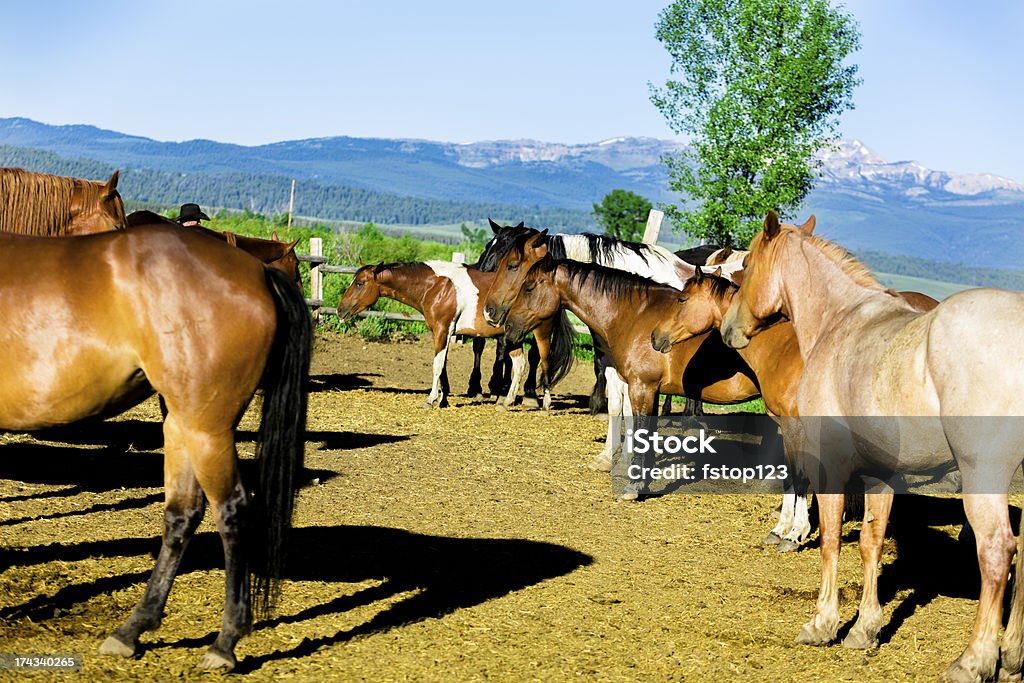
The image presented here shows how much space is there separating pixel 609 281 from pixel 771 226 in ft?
10.3

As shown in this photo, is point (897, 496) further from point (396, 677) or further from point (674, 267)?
point (396, 677)

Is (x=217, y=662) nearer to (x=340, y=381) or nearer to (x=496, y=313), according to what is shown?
(x=496, y=313)

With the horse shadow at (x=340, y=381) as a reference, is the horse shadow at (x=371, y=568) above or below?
above

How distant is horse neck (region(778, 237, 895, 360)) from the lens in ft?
16.3

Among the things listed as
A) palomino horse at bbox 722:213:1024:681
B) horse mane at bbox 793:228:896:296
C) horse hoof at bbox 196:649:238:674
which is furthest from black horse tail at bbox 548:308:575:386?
horse hoof at bbox 196:649:238:674

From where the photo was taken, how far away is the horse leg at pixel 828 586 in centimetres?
474

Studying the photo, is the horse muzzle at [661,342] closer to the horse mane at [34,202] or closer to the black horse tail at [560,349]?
the horse mane at [34,202]

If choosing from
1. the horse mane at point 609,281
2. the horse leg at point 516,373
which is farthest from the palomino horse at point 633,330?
the horse leg at point 516,373

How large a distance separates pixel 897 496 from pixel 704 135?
18004 millimetres

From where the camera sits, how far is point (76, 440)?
8852 millimetres

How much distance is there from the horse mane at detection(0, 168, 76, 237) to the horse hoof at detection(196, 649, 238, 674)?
3.42 m

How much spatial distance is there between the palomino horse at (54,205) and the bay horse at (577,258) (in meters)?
3.41

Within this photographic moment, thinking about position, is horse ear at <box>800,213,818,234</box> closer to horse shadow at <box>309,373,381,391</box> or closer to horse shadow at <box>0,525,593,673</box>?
horse shadow at <box>0,525,593,673</box>

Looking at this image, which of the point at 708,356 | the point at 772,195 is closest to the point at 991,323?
the point at 708,356
